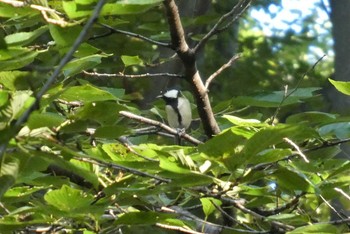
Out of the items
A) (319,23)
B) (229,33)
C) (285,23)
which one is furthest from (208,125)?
(319,23)

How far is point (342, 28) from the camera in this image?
4.64 metres

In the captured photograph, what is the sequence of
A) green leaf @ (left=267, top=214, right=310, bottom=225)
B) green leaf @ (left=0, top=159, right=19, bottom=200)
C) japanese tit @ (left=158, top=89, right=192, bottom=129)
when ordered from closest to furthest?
1. green leaf @ (left=0, top=159, right=19, bottom=200)
2. green leaf @ (left=267, top=214, right=310, bottom=225)
3. japanese tit @ (left=158, top=89, right=192, bottom=129)

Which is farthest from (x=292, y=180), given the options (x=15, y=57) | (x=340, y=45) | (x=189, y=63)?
(x=340, y=45)

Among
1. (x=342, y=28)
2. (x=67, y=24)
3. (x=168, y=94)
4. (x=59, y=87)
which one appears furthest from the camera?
(x=342, y=28)

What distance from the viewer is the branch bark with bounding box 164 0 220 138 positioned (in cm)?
209

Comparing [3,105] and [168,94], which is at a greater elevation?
[3,105]

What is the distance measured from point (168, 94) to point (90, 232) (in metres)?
1.69

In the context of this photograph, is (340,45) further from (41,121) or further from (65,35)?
(41,121)

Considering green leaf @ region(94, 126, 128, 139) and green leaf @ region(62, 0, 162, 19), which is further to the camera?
green leaf @ region(94, 126, 128, 139)

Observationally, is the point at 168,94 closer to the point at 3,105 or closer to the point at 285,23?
the point at 3,105

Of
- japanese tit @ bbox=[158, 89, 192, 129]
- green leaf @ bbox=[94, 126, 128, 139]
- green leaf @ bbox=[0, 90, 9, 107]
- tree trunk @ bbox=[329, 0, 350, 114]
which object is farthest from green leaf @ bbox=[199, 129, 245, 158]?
tree trunk @ bbox=[329, 0, 350, 114]

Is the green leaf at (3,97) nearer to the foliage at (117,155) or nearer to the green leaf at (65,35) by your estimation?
the foliage at (117,155)

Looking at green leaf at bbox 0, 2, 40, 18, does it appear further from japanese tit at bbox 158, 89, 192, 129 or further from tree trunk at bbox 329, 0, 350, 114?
tree trunk at bbox 329, 0, 350, 114

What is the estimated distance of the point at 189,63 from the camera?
2.23 metres
